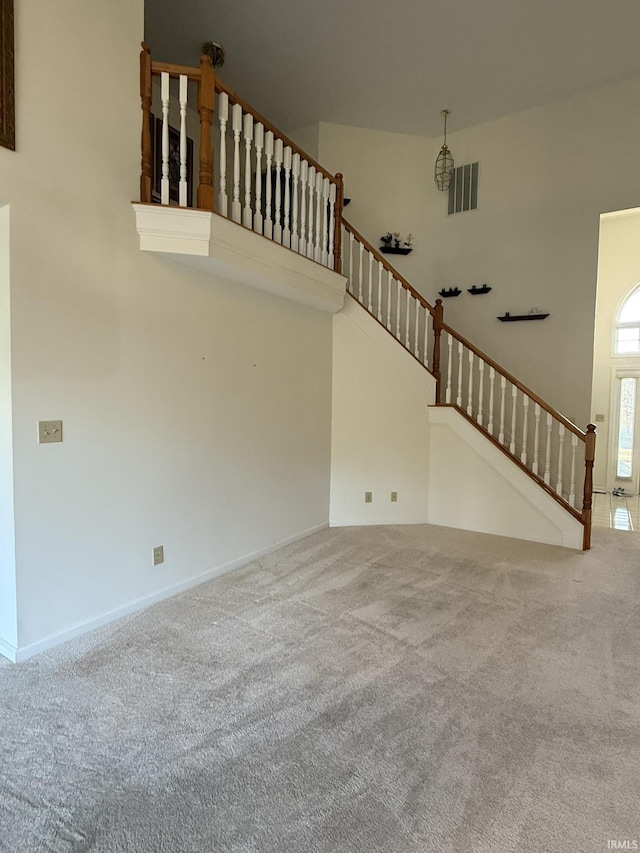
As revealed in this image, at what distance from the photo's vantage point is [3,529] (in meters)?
2.34

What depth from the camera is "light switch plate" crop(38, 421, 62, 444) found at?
2.38m

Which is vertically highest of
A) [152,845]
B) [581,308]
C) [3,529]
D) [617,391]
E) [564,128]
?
[564,128]

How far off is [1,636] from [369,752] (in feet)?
6.52

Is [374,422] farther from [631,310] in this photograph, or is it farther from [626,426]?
[631,310]

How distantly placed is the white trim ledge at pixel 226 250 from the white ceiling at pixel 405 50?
85.7 inches

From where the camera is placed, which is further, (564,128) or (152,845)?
(564,128)

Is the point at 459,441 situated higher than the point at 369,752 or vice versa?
the point at 459,441

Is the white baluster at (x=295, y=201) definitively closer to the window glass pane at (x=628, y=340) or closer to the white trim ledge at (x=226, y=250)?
the white trim ledge at (x=226, y=250)

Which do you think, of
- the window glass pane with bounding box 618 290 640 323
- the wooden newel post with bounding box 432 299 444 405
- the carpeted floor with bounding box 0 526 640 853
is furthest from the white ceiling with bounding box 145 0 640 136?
the carpeted floor with bounding box 0 526 640 853

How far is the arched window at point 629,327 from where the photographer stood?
710cm

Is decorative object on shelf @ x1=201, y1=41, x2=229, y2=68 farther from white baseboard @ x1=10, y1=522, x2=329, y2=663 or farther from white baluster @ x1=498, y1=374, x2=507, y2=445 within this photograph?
white baseboard @ x1=10, y1=522, x2=329, y2=663

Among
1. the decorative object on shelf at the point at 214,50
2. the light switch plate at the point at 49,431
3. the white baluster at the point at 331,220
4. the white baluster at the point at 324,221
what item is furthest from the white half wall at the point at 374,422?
the light switch plate at the point at 49,431

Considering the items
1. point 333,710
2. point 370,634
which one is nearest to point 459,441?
point 370,634

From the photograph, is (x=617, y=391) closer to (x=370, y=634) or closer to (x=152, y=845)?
(x=370, y=634)
